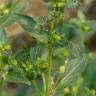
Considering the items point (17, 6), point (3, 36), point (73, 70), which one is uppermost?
point (17, 6)

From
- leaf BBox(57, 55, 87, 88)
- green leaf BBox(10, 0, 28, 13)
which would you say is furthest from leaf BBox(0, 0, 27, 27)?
leaf BBox(57, 55, 87, 88)

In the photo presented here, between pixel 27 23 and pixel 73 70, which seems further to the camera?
pixel 73 70

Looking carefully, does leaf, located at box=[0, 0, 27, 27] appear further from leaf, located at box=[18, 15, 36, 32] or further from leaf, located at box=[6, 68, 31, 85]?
leaf, located at box=[6, 68, 31, 85]

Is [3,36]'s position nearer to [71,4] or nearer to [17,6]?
[17,6]

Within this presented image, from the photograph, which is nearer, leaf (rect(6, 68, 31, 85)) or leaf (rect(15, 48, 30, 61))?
leaf (rect(6, 68, 31, 85))

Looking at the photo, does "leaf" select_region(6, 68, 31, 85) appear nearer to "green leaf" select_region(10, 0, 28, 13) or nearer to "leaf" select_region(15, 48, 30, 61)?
"leaf" select_region(15, 48, 30, 61)

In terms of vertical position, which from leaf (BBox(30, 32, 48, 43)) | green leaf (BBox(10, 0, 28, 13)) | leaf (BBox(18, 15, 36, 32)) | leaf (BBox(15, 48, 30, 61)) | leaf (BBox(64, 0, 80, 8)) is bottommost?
leaf (BBox(15, 48, 30, 61))

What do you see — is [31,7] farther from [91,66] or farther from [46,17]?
[46,17]

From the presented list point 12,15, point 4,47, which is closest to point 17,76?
point 4,47

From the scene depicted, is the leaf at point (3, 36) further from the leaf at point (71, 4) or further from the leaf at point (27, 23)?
the leaf at point (71, 4)

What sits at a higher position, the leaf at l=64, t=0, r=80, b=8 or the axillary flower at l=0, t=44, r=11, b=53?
the leaf at l=64, t=0, r=80, b=8

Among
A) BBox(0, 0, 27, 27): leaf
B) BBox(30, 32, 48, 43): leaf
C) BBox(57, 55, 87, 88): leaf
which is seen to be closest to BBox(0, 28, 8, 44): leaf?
BBox(0, 0, 27, 27): leaf
